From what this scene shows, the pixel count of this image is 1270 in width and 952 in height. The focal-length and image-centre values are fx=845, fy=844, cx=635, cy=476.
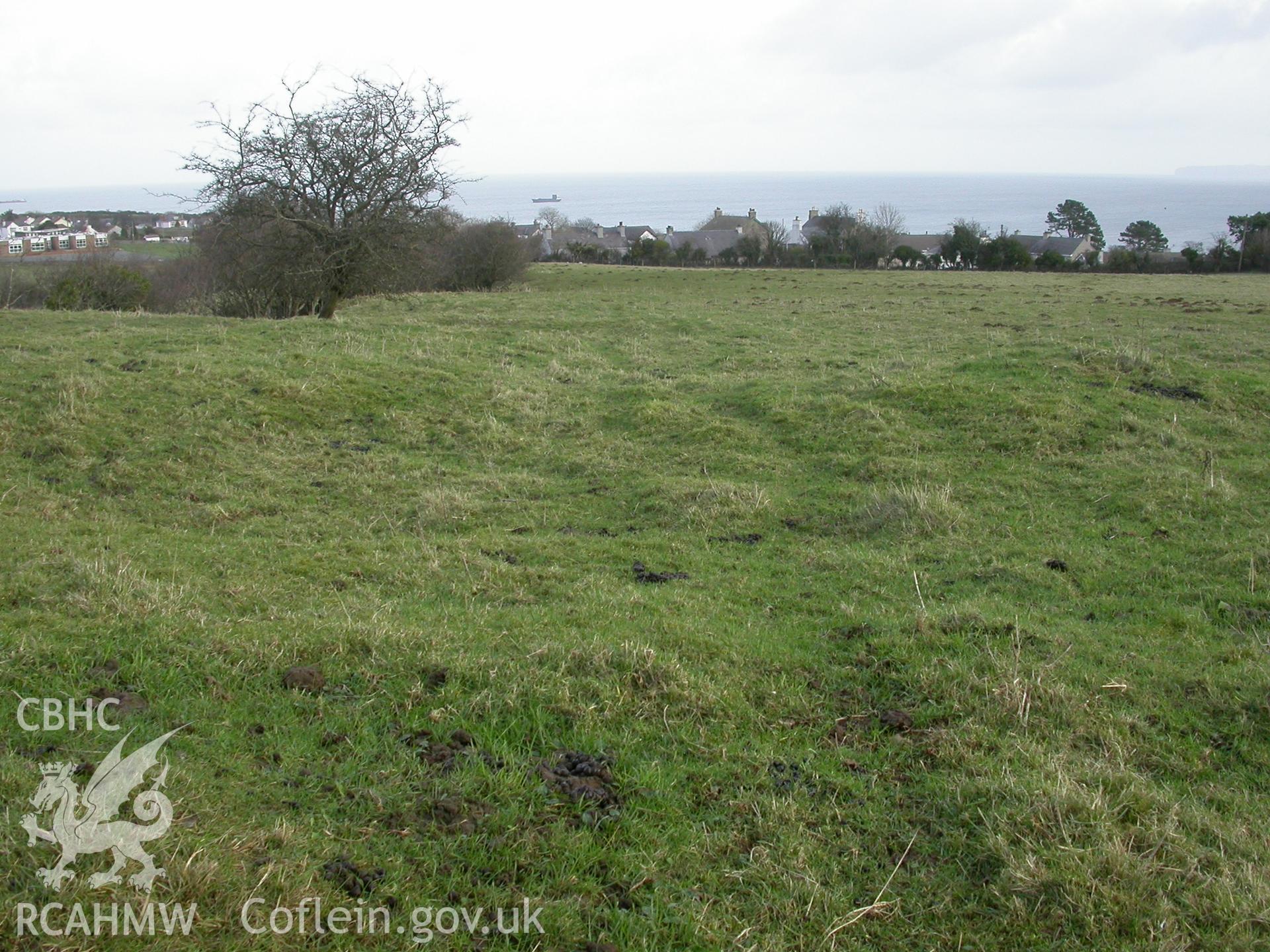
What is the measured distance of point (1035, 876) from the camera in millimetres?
3453

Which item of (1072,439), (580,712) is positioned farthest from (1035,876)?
(1072,439)

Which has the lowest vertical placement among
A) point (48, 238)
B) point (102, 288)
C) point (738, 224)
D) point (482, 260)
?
point (102, 288)

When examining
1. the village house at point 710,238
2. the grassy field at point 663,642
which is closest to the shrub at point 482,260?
the grassy field at point 663,642

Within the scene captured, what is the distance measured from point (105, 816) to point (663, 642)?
3250 mm

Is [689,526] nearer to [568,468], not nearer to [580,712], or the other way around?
[568,468]

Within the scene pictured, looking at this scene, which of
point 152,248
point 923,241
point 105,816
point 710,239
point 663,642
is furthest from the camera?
point 710,239

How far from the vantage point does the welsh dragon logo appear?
10.1ft

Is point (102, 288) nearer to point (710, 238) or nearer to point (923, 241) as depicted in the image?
point (710, 238)

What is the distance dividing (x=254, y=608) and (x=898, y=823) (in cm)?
443

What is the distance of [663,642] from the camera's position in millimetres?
5637

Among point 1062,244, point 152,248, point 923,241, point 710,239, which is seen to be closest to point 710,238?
point 710,239

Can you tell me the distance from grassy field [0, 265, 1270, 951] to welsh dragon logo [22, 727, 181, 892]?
0.19 ft

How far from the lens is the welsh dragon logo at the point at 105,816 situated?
3084mm

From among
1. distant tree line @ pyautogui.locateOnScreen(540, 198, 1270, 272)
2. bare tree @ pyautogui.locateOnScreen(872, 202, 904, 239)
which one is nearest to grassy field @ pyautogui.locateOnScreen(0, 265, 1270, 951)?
distant tree line @ pyautogui.locateOnScreen(540, 198, 1270, 272)
